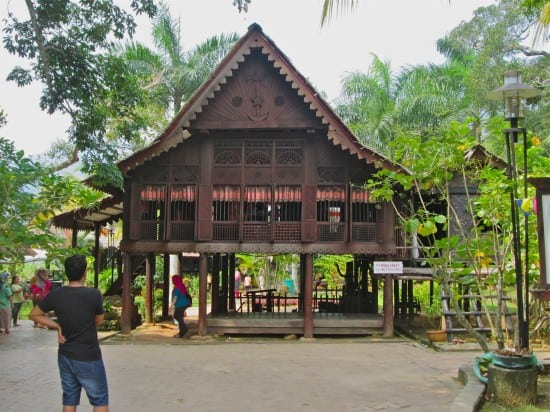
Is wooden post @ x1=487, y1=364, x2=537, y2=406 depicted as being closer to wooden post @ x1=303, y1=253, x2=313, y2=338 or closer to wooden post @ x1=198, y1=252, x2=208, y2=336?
wooden post @ x1=303, y1=253, x2=313, y2=338

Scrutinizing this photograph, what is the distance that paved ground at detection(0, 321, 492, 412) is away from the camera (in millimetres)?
8594

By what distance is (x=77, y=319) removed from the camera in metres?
5.68

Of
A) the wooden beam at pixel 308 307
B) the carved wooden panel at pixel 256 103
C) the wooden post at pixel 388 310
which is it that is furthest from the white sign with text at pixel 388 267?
the carved wooden panel at pixel 256 103

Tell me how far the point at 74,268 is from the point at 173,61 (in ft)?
91.9

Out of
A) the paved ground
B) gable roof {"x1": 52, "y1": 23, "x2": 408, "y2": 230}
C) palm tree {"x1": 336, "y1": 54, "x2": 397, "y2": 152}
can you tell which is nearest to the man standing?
the paved ground

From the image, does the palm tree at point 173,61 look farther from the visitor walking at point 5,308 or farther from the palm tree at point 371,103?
the visitor walking at point 5,308

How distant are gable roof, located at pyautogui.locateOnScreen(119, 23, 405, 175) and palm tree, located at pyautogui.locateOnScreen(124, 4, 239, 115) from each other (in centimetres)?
1500

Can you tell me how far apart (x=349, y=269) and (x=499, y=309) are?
1444 centimetres

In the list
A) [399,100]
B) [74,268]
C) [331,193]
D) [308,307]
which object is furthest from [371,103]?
[74,268]

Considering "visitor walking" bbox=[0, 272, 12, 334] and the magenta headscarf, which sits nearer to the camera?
the magenta headscarf

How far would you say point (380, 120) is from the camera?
35.6 metres

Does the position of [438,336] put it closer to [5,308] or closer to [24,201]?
[24,201]

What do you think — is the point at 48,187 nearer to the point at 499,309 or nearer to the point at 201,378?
the point at 201,378

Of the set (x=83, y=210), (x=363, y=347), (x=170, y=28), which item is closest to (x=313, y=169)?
(x=363, y=347)
